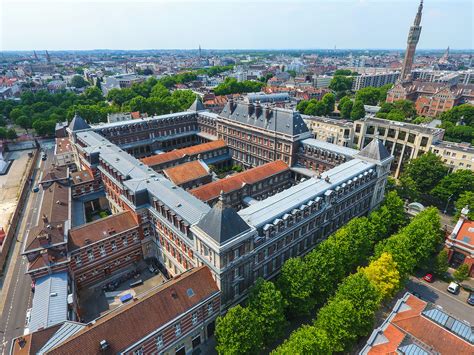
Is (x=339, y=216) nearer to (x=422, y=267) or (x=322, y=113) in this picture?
(x=422, y=267)

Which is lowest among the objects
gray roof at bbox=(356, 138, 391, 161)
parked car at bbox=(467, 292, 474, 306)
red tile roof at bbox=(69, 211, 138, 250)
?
parked car at bbox=(467, 292, 474, 306)

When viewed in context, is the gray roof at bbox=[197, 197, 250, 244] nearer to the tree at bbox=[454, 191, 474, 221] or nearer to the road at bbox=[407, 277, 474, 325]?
the road at bbox=[407, 277, 474, 325]

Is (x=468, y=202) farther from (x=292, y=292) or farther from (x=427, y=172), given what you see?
(x=292, y=292)

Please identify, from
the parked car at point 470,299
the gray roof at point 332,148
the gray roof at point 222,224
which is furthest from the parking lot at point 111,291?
the parked car at point 470,299

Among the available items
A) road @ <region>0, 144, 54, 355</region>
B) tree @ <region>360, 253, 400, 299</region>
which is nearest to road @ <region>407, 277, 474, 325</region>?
tree @ <region>360, 253, 400, 299</region>

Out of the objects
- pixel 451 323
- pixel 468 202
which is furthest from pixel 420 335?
pixel 468 202

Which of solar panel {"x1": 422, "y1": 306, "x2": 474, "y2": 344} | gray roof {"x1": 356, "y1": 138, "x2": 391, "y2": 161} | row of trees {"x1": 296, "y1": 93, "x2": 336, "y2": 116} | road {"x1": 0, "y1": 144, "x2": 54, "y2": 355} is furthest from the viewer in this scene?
row of trees {"x1": 296, "y1": 93, "x2": 336, "y2": 116}

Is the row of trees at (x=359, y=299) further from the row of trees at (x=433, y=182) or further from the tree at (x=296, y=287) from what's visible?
the row of trees at (x=433, y=182)
